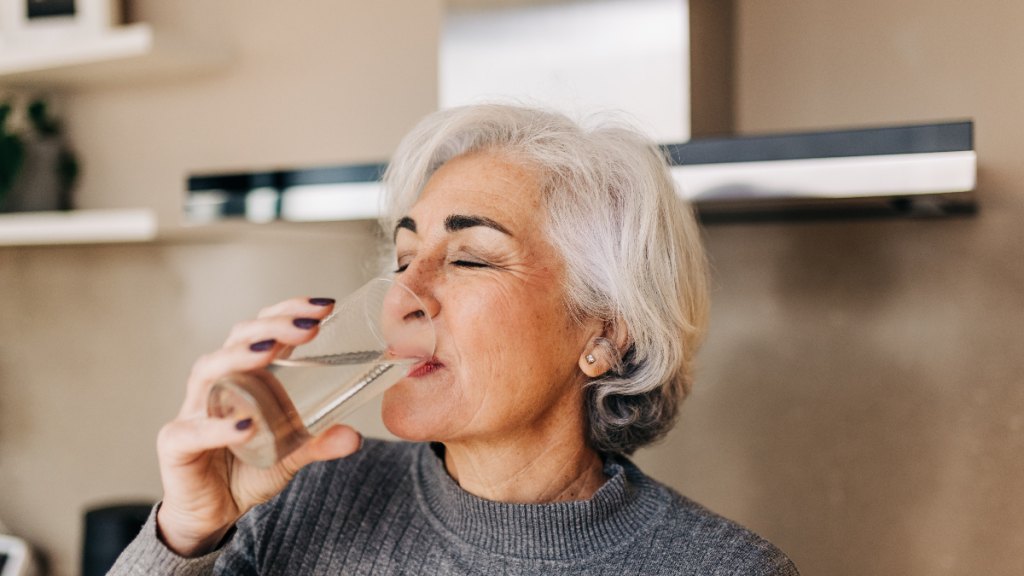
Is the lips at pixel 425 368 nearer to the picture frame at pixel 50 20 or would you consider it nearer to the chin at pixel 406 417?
the chin at pixel 406 417

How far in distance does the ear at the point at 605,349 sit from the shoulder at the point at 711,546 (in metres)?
0.18

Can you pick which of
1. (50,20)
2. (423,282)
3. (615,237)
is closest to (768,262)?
(615,237)

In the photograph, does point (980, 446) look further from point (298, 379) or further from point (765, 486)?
point (298, 379)

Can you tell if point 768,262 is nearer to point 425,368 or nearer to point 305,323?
point 425,368

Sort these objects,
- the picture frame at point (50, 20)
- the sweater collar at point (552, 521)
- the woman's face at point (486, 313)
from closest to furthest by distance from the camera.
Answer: the woman's face at point (486, 313), the sweater collar at point (552, 521), the picture frame at point (50, 20)

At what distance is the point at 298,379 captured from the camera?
81cm

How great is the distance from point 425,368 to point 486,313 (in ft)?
0.32

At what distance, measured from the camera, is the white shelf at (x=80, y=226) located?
183cm

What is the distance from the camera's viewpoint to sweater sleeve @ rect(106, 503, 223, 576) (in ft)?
3.24

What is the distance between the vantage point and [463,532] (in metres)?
1.16

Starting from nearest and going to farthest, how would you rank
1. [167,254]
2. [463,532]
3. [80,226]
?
[463,532] → [80,226] → [167,254]

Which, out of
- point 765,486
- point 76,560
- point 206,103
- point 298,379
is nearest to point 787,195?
point 298,379

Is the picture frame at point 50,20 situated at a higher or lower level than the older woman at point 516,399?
higher

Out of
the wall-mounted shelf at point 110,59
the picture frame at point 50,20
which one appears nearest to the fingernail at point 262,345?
the wall-mounted shelf at point 110,59
